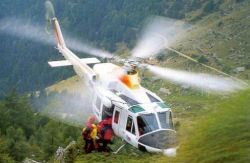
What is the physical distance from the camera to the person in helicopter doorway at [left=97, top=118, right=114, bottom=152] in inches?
588

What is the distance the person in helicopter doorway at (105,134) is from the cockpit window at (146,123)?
154 cm

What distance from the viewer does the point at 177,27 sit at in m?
162

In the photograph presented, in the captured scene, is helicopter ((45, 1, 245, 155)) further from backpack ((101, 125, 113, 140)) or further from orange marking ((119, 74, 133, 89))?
backpack ((101, 125, 113, 140))

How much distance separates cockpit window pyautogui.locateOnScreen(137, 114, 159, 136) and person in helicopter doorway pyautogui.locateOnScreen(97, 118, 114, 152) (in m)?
1.54

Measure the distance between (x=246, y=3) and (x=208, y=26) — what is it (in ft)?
57.9

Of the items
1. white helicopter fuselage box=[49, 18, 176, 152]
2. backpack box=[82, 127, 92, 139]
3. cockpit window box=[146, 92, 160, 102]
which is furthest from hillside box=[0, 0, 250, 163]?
cockpit window box=[146, 92, 160, 102]

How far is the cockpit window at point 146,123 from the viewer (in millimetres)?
13797

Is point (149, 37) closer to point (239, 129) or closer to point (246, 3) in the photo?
point (239, 129)

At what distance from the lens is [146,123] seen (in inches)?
552

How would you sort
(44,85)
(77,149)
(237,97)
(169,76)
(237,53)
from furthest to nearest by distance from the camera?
1. (44,85)
2. (237,53)
3. (77,149)
4. (169,76)
5. (237,97)

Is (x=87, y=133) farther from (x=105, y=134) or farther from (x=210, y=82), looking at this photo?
(x=210, y=82)

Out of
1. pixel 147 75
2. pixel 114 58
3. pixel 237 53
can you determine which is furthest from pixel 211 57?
pixel 114 58

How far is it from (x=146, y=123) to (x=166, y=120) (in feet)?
2.30

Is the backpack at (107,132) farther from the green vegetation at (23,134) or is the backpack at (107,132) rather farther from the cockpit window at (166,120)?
the green vegetation at (23,134)
